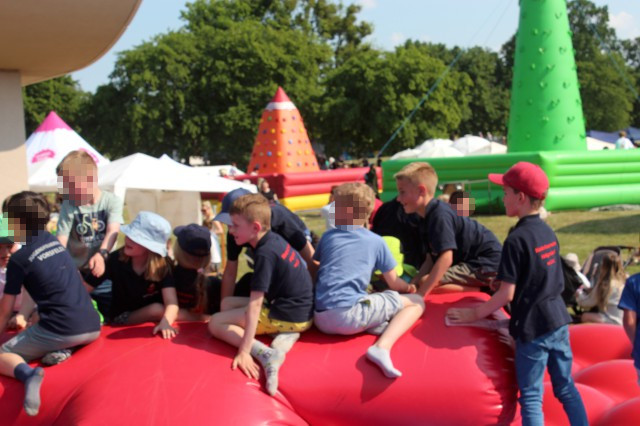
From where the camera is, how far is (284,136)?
59.4ft

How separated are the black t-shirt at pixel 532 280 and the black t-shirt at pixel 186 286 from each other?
1.81m

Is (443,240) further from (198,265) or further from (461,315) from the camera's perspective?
(198,265)

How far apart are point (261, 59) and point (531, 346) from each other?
3534 cm

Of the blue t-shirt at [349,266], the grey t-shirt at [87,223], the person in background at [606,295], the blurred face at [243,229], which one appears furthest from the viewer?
the person in background at [606,295]

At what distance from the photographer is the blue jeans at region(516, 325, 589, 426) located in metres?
3.21

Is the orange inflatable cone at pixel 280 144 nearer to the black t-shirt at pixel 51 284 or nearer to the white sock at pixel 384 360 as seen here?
the black t-shirt at pixel 51 284

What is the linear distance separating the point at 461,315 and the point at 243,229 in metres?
1.28

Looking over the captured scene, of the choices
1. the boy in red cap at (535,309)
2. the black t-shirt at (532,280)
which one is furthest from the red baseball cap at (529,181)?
the black t-shirt at (532,280)

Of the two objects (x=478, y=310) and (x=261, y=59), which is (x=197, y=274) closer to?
(x=478, y=310)

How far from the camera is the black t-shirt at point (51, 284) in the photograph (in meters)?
3.38

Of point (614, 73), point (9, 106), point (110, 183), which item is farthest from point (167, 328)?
point (614, 73)

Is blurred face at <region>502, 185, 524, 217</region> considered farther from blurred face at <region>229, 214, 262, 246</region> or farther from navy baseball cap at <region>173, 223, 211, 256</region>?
navy baseball cap at <region>173, 223, 211, 256</region>

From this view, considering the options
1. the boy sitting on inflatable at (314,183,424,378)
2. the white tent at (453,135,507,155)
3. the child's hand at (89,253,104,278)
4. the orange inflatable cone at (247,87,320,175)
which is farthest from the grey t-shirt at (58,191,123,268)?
the white tent at (453,135,507,155)

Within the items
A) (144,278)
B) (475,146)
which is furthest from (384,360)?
(475,146)
